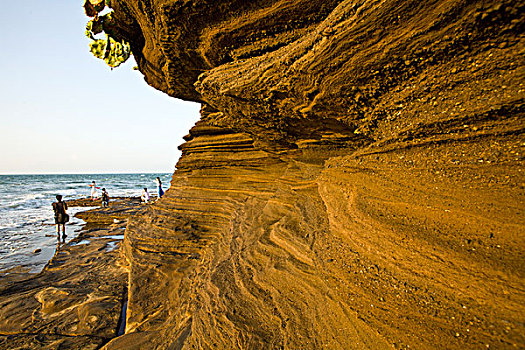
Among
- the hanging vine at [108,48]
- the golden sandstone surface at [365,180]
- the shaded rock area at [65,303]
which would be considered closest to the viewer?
the golden sandstone surface at [365,180]

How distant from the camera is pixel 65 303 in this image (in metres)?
4.33

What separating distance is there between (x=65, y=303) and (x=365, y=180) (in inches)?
219

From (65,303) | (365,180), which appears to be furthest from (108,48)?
(365,180)

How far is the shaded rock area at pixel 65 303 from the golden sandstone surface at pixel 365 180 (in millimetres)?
597

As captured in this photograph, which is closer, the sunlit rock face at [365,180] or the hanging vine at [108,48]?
the sunlit rock face at [365,180]

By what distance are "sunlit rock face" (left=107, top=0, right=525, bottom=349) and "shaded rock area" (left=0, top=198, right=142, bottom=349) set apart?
64cm

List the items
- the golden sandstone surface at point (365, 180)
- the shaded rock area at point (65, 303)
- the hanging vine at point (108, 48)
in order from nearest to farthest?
the golden sandstone surface at point (365, 180) → the shaded rock area at point (65, 303) → the hanging vine at point (108, 48)

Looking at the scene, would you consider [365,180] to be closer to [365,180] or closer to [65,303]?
[365,180]

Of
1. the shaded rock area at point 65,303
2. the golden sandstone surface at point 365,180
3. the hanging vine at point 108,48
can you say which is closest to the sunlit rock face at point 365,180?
the golden sandstone surface at point 365,180

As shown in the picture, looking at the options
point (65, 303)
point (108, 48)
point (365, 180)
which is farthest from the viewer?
point (108, 48)

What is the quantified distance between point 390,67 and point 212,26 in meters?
2.67

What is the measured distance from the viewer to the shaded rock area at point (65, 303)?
11.8 ft

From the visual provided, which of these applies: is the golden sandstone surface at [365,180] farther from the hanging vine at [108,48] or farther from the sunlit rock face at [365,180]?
the hanging vine at [108,48]

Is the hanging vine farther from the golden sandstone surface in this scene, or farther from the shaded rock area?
the shaded rock area
